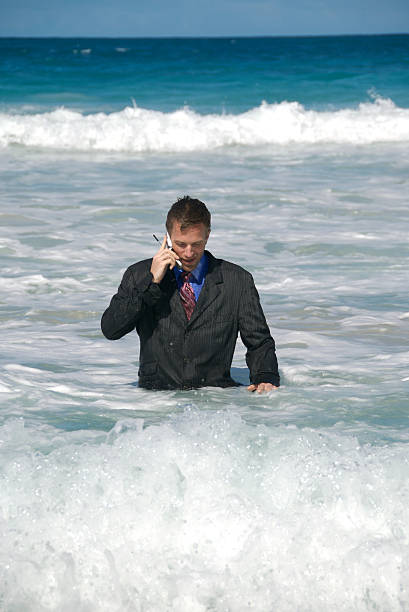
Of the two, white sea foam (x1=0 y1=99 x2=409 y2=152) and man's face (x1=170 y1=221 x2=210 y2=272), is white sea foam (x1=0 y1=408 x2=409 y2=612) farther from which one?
white sea foam (x1=0 y1=99 x2=409 y2=152)

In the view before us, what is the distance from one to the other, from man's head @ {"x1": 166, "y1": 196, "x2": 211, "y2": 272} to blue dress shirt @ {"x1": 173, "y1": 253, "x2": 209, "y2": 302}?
21 cm

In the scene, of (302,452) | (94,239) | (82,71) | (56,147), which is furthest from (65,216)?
(82,71)

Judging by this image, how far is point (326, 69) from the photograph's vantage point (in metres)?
40.6

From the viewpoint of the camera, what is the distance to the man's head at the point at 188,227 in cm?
441

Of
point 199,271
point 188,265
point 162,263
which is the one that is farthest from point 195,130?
point 162,263

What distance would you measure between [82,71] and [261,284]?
33.9m

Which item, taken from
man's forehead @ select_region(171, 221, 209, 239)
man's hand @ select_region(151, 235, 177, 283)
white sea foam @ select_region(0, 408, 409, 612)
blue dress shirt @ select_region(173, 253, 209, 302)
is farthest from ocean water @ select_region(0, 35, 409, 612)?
man's forehead @ select_region(171, 221, 209, 239)

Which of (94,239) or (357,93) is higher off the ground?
(357,93)

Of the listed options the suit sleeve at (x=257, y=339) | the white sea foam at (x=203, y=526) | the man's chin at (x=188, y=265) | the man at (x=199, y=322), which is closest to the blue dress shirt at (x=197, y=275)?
the man at (x=199, y=322)

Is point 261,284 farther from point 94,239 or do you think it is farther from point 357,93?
point 357,93

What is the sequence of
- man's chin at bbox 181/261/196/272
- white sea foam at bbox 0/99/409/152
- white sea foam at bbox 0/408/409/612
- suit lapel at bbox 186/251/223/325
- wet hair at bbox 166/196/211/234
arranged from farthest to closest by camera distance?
white sea foam at bbox 0/99/409/152
suit lapel at bbox 186/251/223/325
man's chin at bbox 181/261/196/272
wet hair at bbox 166/196/211/234
white sea foam at bbox 0/408/409/612

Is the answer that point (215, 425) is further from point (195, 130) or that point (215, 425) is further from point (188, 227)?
point (195, 130)

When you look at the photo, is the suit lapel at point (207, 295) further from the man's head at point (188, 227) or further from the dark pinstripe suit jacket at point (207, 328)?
the man's head at point (188, 227)

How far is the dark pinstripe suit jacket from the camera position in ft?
15.4
